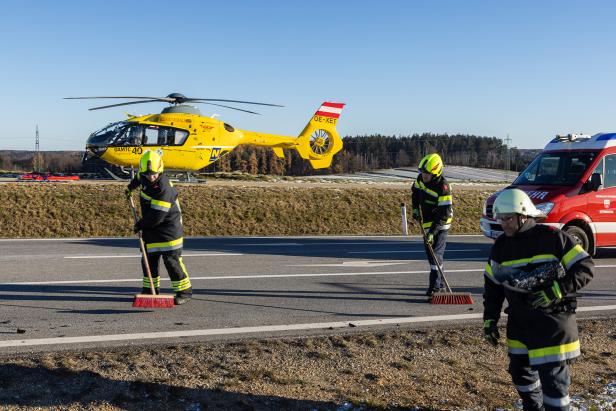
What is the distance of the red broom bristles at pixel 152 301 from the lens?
7.64 metres

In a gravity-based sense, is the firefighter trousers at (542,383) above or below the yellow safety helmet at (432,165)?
below

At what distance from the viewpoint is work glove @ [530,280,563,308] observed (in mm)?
3771

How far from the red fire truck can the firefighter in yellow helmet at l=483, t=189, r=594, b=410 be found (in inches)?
282

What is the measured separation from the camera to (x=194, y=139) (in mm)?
23609

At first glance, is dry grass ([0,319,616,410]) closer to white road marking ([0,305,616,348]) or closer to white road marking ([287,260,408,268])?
white road marking ([0,305,616,348])

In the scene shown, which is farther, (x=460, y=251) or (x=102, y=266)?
(x=460, y=251)

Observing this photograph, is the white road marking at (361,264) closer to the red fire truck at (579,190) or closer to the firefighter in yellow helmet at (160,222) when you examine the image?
the red fire truck at (579,190)

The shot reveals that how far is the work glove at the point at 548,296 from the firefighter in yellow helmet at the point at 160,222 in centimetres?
494

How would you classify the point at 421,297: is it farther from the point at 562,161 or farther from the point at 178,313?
the point at 562,161

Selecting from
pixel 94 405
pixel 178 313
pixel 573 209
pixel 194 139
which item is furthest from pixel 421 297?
pixel 194 139

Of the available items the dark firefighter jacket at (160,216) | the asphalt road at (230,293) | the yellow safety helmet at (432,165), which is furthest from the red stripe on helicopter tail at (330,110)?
the dark firefighter jacket at (160,216)

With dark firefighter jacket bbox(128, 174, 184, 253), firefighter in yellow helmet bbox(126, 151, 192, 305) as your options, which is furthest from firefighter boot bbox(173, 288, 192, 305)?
dark firefighter jacket bbox(128, 174, 184, 253)

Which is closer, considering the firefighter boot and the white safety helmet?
the white safety helmet

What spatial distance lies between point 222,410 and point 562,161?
32.2ft
